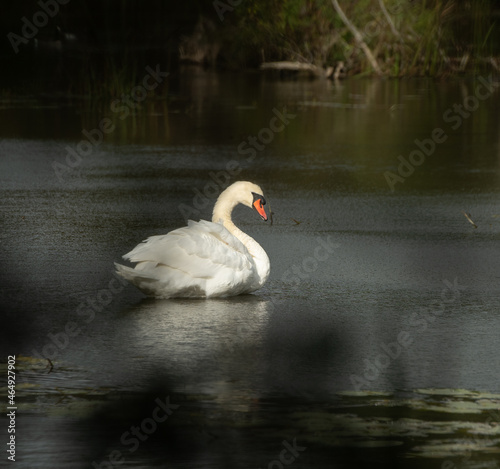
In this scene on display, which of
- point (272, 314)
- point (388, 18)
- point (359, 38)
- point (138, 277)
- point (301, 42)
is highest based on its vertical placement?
point (388, 18)

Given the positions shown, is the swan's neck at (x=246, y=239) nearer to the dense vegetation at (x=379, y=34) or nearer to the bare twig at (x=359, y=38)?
the dense vegetation at (x=379, y=34)

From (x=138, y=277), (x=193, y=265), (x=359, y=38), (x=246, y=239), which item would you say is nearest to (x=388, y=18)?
(x=359, y=38)

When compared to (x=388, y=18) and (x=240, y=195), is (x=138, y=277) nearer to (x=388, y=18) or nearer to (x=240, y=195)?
(x=240, y=195)

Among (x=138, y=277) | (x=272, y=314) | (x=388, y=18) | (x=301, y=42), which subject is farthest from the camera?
(x=301, y=42)

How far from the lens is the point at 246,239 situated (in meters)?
7.62

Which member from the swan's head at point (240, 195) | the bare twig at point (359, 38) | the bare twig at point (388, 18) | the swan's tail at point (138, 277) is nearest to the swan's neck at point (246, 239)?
the swan's head at point (240, 195)

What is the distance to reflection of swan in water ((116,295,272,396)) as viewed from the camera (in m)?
5.50

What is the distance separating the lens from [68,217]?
10.3 metres

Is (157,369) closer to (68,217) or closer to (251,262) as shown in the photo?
(251,262)

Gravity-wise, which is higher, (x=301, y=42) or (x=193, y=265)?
(x=301, y=42)

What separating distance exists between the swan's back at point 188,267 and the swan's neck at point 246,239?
0.17 meters

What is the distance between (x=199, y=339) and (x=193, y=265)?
975 mm

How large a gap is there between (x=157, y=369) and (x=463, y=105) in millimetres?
17119

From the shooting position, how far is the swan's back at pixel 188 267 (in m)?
7.02
